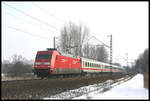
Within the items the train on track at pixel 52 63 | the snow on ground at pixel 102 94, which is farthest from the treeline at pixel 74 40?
the snow on ground at pixel 102 94

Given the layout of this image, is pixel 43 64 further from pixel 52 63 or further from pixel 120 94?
pixel 120 94

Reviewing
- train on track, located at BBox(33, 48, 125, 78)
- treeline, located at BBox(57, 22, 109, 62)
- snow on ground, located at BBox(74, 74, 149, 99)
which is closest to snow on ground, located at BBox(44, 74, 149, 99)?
snow on ground, located at BBox(74, 74, 149, 99)

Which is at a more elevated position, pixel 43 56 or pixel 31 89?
pixel 43 56

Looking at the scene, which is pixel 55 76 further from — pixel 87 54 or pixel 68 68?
pixel 87 54

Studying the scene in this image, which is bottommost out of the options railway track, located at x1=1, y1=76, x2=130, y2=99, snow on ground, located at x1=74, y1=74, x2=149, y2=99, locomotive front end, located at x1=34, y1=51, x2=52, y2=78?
snow on ground, located at x1=74, y1=74, x2=149, y2=99

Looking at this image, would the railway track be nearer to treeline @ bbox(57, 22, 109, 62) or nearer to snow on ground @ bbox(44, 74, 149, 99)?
snow on ground @ bbox(44, 74, 149, 99)

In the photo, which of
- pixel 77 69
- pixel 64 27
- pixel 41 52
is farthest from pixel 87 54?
pixel 41 52

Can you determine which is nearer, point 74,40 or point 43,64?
point 43,64

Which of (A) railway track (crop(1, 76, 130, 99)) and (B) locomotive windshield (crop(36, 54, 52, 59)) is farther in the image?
(B) locomotive windshield (crop(36, 54, 52, 59))

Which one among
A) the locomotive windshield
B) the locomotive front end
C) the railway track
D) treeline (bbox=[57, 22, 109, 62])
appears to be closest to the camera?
the railway track

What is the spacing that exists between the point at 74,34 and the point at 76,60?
62.5ft

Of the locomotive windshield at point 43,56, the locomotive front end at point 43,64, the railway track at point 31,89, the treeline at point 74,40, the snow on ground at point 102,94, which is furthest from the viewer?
the treeline at point 74,40

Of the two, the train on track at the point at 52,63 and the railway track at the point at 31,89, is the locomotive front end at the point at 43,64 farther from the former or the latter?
the railway track at the point at 31,89

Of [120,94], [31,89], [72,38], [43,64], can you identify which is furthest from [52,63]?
[72,38]
